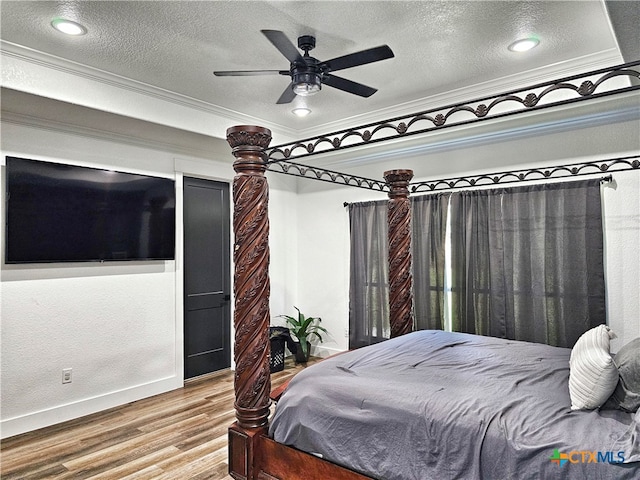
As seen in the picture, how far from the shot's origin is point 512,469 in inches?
60.6

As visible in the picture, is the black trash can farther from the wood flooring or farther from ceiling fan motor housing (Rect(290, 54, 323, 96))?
ceiling fan motor housing (Rect(290, 54, 323, 96))

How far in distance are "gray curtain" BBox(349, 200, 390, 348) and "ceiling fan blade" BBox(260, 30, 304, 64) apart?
99.2 inches

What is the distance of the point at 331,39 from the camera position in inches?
110

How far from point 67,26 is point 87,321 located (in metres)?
2.33

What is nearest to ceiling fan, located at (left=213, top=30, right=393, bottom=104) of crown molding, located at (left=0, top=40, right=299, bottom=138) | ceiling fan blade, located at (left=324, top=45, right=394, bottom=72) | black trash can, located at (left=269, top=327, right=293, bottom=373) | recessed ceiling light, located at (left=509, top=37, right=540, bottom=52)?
ceiling fan blade, located at (left=324, top=45, right=394, bottom=72)

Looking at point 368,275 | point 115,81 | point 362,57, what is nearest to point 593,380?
point 362,57

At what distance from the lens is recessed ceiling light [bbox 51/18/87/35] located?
252cm

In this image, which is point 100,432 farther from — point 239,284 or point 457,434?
point 457,434

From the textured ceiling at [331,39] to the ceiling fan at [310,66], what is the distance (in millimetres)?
272

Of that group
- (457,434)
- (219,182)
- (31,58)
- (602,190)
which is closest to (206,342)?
(219,182)

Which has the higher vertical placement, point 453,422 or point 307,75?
point 307,75

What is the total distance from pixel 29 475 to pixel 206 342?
2119 mm

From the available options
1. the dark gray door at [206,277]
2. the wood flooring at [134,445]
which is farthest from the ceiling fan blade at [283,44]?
the wood flooring at [134,445]

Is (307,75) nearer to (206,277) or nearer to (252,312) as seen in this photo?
(252,312)
